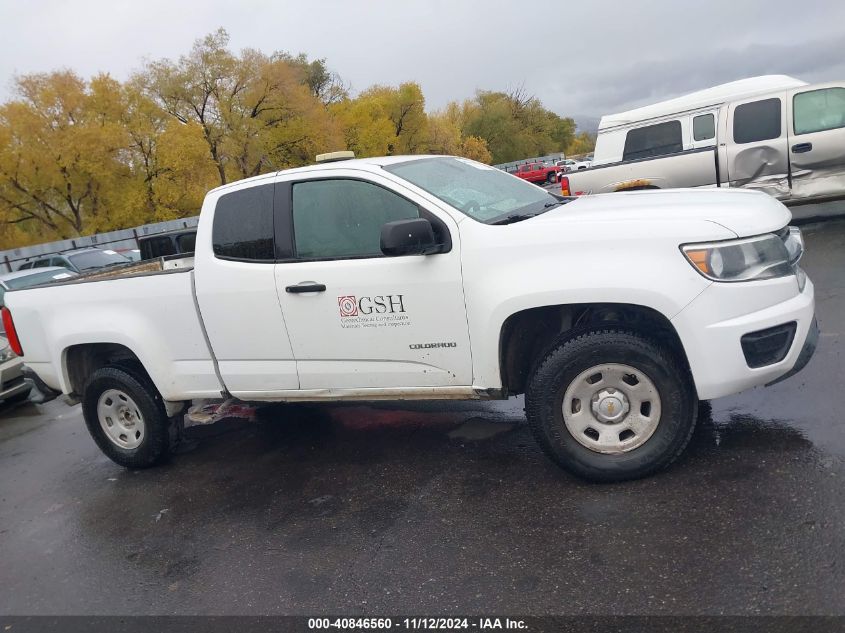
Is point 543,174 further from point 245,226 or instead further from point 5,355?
point 245,226

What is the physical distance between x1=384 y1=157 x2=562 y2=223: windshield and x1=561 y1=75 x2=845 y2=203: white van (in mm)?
5638

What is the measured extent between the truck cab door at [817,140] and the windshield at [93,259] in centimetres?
1377

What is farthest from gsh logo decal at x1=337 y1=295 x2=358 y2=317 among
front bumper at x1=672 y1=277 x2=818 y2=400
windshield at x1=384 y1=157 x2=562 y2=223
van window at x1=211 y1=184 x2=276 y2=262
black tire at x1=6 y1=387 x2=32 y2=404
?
black tire at x1=6 y1=387 x2=32 y2=404

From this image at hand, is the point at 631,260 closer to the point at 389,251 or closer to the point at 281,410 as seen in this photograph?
the point at 389,251

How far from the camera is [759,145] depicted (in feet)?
30.5

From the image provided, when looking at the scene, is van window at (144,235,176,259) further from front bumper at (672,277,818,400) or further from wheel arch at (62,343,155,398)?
front bumper at (672,277,818,400)

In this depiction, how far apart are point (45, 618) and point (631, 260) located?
137 inches

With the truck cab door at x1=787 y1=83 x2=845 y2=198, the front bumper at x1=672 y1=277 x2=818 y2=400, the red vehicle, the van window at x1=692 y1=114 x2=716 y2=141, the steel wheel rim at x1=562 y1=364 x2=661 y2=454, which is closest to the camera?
the front bumper at x1=672 y1=277 x2=818 y2=400

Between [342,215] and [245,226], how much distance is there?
2.38 ft

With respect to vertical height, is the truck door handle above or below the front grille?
above

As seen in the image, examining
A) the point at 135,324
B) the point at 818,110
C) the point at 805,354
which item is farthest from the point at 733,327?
the point at 818,110

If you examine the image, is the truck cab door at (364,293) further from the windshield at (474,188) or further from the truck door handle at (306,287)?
the windshield at (474,188)

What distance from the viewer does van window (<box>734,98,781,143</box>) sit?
30.4ft

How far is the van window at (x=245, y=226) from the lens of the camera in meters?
4.38
